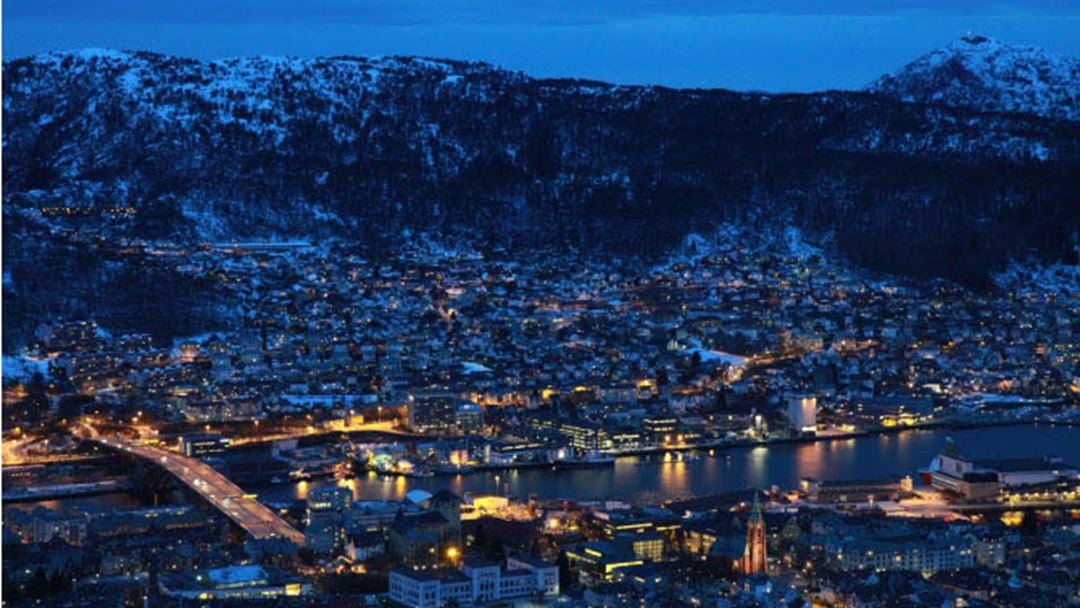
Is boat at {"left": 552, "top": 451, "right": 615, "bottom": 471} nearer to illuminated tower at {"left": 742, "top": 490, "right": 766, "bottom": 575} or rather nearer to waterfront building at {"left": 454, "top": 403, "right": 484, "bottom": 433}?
waterfront building at {"left": 454, "top": 403, "right": 484, "bottom": 433}

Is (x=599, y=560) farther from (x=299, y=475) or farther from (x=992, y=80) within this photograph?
(x=992, y=80)

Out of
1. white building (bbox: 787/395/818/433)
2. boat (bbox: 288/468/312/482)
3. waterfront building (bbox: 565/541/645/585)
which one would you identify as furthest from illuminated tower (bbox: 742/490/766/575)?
white building (bbox: 787/395/818/433)

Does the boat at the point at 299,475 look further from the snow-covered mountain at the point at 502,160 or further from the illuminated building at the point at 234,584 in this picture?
the snow-covered mountain at the point at 502,160

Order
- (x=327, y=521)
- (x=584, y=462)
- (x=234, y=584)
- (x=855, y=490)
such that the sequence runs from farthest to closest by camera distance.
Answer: (x=584, y=462) → (x=855, y=490) → (x=327, y=521) → (x=234, y=584)

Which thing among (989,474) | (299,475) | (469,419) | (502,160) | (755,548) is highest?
(502,160)

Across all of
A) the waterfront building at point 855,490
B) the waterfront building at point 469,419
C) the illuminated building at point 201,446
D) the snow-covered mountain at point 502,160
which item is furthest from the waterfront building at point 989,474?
the snow-covered mountain at point 502,160

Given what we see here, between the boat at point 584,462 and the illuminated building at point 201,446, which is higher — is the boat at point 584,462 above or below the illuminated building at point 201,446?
below

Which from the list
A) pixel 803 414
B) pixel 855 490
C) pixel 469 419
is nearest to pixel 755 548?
pixel 855 490
